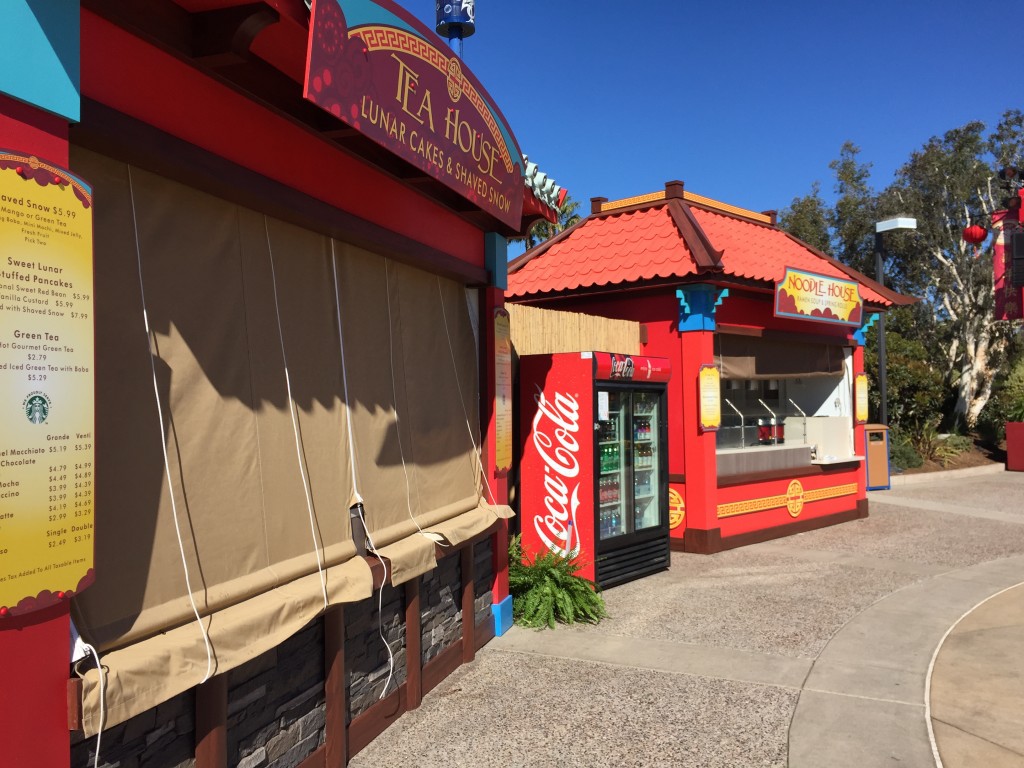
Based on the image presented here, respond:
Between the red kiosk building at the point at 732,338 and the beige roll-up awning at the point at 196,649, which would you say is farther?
the red kiosk building at the point at 732,338

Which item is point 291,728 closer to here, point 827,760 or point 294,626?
point 294,626

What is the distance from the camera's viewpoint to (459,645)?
20.4 feet

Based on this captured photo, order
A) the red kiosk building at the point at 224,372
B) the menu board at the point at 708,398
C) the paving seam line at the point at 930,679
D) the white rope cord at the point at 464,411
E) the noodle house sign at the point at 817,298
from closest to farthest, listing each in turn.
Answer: the red kiosk building at the point at 224,372 < the paving seam line at the point at 930,679 < the white rope cord at the point at 464,411 < the menu board at the point at 708,398 < the noodle house sign at the point at 817,298

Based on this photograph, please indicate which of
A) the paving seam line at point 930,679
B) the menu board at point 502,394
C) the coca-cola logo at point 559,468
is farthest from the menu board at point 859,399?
the menu board at point 502,394

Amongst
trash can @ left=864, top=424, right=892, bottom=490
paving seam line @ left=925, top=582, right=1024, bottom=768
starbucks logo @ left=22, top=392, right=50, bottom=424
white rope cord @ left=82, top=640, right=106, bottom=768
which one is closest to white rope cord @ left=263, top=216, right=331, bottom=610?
white rope cord @ left=82, top=640, right=106, bottom=768

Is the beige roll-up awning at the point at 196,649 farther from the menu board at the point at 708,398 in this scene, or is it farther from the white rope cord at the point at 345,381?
the menu board at the point at 708,398

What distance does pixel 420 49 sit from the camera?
14.4ft

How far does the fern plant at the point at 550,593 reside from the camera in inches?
285

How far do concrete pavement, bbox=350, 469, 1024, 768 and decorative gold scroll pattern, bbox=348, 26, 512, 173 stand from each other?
3.96m

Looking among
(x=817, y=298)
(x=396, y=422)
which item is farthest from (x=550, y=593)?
(x=817, y=298)

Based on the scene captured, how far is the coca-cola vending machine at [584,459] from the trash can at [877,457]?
960cm

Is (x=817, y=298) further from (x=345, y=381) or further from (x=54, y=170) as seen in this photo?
(x=54, y=170)

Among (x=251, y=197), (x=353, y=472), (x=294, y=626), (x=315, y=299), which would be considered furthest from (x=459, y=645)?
(x=251, y=197)

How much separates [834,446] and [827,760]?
946cm
